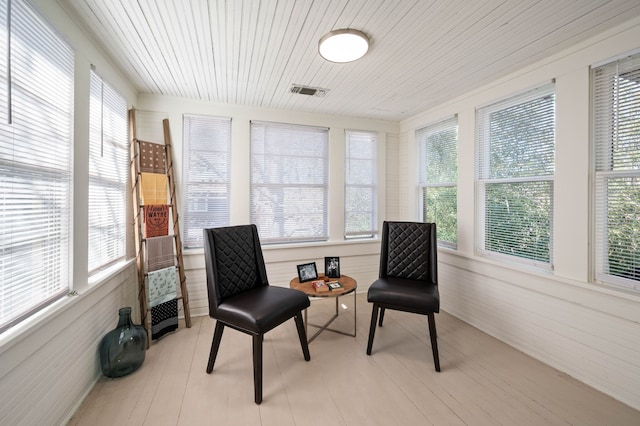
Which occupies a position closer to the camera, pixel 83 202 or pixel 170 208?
pixel 83 202

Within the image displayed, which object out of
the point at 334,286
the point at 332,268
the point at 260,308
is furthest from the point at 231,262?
the point at 332,268

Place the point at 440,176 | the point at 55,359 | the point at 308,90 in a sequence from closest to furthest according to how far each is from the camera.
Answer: the point at 55,359 < the point at 308,90 < the point at 440,176

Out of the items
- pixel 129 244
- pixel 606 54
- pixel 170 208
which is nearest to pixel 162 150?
pixel 170 208

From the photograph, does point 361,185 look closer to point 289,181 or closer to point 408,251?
point 289,181

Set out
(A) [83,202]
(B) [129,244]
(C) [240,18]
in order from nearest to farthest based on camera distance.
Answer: (C) [240,18] < (A) [83,202] < (B) [129,244]

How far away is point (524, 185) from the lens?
235 cm

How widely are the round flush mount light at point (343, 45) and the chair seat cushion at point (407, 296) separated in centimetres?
188

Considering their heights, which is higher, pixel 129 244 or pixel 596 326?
pixel 129 244

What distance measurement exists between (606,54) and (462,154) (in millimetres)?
1239

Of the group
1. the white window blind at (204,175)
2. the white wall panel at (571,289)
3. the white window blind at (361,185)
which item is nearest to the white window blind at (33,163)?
the white window blind at (204,175)

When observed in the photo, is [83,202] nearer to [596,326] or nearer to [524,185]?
[524,185]

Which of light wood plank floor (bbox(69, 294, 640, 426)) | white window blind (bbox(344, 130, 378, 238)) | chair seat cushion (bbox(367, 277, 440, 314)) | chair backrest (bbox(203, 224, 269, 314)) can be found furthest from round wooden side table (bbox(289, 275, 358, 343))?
white window blind (bbox(344, 130, 378, 238))

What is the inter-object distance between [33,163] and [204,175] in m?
1.69

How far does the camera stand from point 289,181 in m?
3.37
